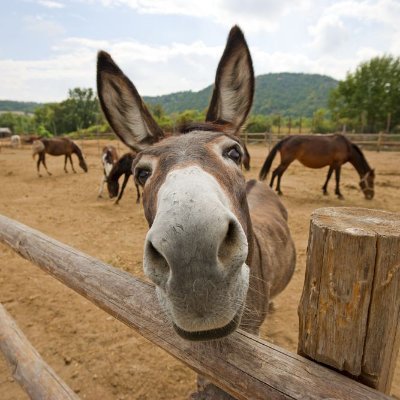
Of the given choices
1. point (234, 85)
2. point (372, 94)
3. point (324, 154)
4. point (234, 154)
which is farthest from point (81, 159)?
point (372, 94)

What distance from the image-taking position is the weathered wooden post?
3.14ft

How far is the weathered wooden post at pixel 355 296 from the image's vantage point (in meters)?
0.96

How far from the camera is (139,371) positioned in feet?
10.1

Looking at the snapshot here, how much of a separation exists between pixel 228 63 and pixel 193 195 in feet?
4.85

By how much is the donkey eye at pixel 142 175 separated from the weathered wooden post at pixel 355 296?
1.09 metres

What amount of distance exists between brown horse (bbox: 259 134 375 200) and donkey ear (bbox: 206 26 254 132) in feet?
24.6

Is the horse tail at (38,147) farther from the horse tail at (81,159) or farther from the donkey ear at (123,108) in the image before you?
the donkey ear at (123,108)

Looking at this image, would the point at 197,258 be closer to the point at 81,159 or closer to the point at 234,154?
the point at 234,154

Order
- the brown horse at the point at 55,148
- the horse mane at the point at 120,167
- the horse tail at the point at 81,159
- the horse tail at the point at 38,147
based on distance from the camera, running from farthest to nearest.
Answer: the horse tail at the point at 81,159, the brown horse at the point at 55,148, the horse tail at the point at 38,147, the horse mane at the point at 120,167

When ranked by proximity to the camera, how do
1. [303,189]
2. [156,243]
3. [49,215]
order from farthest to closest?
[303,189] → [49,215] → [156,243]

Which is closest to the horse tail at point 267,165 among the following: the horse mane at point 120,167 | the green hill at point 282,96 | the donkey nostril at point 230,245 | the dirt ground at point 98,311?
the dirt ground at point 98,311

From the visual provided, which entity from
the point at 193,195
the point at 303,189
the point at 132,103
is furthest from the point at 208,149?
the point at 303,189

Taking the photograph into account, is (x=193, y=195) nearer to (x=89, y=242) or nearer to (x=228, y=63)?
(x=228, y=63)

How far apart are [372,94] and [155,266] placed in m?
48.1
